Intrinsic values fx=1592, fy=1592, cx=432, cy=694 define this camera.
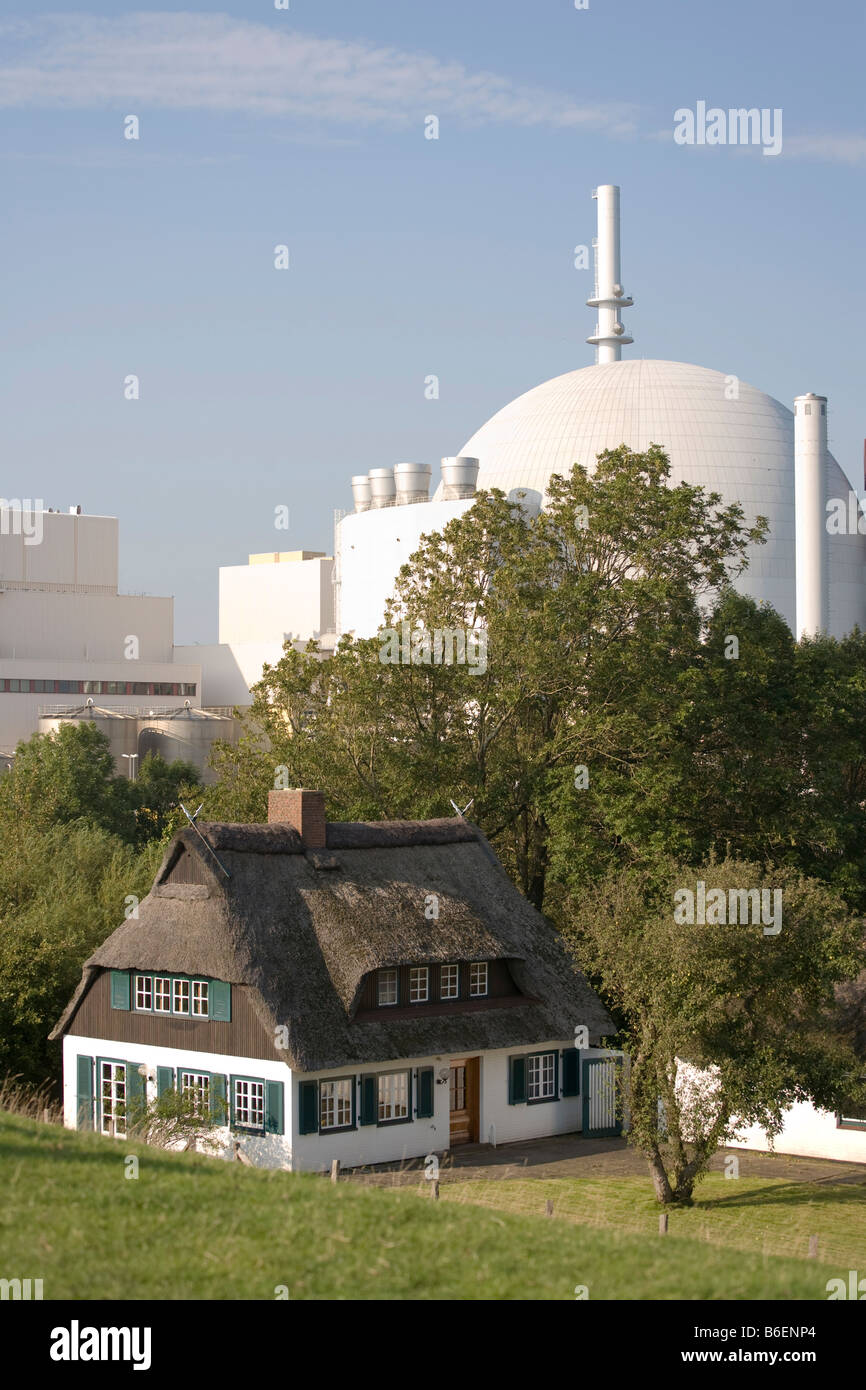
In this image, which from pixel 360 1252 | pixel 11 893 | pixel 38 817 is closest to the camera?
pixel 360 1252

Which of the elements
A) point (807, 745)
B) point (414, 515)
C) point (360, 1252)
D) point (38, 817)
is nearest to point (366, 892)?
point (807, 745)

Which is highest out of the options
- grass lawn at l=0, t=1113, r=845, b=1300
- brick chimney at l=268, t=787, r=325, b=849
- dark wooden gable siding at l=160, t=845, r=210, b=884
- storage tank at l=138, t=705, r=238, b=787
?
storage tank at l=138, t=705, r=238, b=787

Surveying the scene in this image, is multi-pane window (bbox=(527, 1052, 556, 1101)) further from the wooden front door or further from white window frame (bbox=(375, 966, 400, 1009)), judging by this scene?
white window frame (bbox=(375, 966, 400, 1009))

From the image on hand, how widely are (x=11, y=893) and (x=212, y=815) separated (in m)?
5.82

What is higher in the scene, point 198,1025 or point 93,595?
point 93,595

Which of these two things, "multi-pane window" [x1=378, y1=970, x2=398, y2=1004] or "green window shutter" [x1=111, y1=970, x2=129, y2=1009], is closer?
"multi-pane window" [x1=378, y1=970, x2=398, y2=1004]

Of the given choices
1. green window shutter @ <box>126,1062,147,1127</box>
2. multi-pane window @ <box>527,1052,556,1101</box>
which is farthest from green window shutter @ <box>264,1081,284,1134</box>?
multi-pane window @ <box>527,1052,556,1101</box>

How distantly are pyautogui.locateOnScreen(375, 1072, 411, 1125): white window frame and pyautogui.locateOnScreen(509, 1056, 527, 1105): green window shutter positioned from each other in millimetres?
2951

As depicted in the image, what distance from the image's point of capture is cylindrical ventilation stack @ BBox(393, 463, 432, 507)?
94.5m

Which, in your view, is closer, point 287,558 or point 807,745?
point 807,745

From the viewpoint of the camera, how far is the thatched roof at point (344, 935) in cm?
3234

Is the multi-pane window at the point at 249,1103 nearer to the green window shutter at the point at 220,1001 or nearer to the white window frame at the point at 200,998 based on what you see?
the green window shutter at the point at 220,1001
